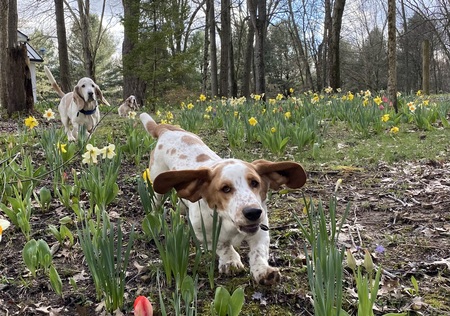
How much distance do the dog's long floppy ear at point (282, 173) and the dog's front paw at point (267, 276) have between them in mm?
474

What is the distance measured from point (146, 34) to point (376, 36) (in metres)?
31.3

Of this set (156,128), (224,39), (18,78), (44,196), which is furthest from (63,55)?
(44,196)

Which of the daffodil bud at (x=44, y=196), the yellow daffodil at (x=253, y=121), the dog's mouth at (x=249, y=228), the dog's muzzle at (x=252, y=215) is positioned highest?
the yellow daffodil at (x=253, y=121)

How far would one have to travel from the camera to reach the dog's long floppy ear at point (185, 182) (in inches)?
85.4

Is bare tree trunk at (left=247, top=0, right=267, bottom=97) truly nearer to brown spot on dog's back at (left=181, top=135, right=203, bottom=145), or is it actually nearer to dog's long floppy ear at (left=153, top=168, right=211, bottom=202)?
brown spot on dog's back at (left=181, top=135, right=203, bottom=145)

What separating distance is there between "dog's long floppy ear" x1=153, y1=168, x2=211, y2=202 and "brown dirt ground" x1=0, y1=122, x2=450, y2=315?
0.49 m

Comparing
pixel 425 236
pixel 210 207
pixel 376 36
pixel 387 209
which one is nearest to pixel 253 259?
pixel 210 207

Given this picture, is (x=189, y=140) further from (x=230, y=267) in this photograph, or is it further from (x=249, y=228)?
(x=249, y=228)

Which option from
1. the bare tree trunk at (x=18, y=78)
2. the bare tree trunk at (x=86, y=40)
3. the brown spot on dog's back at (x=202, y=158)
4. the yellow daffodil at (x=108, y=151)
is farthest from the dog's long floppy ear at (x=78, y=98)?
the bare tree trunk at (x=86, y=40)

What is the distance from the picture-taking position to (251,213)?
1915 mm

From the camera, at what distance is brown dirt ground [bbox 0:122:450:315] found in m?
2.08

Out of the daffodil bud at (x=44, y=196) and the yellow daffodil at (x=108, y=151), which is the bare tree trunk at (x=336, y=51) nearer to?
the yellow daffodil at (x=108, y=151)

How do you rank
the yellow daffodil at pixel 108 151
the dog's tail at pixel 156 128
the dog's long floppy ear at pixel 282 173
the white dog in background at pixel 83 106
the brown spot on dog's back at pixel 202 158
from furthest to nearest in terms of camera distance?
the white dog in background at pixel 83 106 < the dog's tail at pixel 156 128 < the yellow daffodil at pixel 108 151 < the brown spot on dog's back at pixel 202 158 < the dog's long floppy ear at pixel 282 173

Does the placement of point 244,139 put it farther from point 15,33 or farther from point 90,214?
point 15,33
